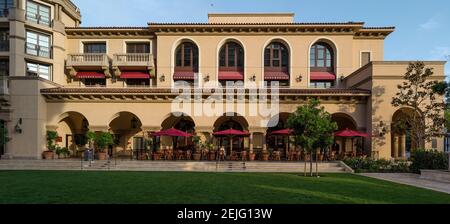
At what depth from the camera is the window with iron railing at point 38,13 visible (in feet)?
103

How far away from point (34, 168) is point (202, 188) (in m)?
16.8

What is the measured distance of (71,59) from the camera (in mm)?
33031

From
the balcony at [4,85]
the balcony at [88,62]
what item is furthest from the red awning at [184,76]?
the balcony at [4,85]

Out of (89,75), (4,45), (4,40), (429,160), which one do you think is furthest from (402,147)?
(4,40)

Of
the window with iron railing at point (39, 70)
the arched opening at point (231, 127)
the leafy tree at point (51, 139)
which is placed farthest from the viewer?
the window with iron railing at point (39, 70)

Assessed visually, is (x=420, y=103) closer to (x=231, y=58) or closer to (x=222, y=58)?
(x=231, y=58)

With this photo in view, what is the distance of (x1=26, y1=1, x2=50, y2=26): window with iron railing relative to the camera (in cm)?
3136

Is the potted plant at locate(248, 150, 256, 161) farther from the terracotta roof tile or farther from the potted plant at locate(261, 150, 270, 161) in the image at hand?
the terracotta roof tile

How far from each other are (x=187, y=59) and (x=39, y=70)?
48.4 feet

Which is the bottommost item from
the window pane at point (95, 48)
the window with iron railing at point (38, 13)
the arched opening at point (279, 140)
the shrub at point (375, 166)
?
the shrub at point (375, 166)

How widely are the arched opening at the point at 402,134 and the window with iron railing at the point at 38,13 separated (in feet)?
111

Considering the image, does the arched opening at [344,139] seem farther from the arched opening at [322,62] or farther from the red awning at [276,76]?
the red awning at [276,76]
